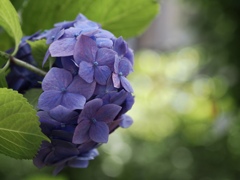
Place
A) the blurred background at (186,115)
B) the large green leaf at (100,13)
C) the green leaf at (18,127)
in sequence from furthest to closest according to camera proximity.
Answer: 1. the blurred background at (186,115)
2. the large green leaf at (100,13)
3. the green leaf at (18,127)

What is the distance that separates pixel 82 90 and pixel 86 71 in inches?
0.4

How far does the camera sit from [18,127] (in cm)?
26

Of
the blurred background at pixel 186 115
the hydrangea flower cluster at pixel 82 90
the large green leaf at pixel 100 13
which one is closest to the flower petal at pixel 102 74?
the hydrangea flower cluster at pixel 82 90

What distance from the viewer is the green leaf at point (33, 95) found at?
0.29m

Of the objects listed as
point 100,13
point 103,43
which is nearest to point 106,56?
point 103,43

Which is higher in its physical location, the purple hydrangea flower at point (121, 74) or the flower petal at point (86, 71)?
the purple hydrangea flower at point (121, 74)

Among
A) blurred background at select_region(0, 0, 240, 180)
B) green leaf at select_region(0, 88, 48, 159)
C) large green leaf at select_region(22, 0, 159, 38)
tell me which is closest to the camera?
green leaf at select_region(0, 88, 48, 159)

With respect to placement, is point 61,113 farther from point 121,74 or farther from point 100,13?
point 100,13

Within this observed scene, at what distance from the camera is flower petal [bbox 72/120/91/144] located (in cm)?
27

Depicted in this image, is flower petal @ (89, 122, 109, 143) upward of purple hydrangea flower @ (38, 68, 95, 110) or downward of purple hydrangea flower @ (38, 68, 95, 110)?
downward

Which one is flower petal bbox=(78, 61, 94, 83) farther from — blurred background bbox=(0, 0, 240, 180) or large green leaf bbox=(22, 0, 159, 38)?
blurred background bbox=(0, 0, 240, 180)

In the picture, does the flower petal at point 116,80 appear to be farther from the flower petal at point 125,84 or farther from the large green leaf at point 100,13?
the large green leaf at point 100,13

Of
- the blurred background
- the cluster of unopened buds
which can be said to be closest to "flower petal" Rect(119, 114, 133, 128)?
the cluster of unopened buds

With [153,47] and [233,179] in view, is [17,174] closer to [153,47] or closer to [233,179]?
[233,179]
